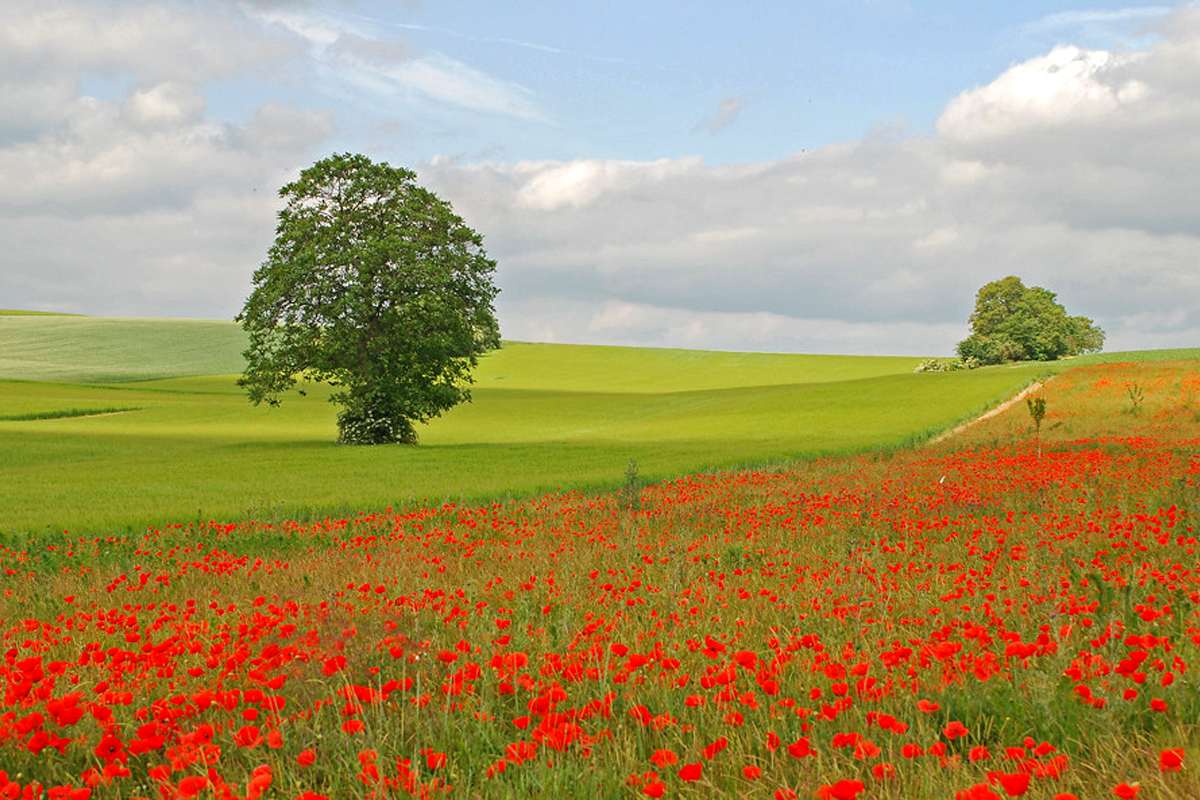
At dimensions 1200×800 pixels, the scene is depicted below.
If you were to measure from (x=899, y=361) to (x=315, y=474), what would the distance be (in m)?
104

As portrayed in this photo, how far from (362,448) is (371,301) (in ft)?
21.9

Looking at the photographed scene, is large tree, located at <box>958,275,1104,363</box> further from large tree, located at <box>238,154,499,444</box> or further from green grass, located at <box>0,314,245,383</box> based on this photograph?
green grass, located at <box>0,314,245,383</box>

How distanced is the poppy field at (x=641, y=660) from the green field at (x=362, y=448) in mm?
10106

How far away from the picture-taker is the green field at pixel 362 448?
25859mm

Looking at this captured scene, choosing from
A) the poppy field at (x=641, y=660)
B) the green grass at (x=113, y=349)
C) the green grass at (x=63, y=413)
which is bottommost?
the green grass at (x=63, y=413)

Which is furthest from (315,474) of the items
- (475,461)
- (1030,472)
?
(1030,472)

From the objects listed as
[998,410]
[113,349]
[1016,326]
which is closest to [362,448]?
[998,410]

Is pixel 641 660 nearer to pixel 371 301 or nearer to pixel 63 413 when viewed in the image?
pixel 371 301

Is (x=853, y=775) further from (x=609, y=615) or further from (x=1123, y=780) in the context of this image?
(x=609, y=615)

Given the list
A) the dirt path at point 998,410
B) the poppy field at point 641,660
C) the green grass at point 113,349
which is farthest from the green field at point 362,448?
the poppy field at point 641,660

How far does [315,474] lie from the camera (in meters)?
31.3

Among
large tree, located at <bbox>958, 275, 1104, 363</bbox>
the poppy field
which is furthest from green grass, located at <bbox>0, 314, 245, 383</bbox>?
the poppy field

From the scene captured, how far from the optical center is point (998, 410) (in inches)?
1940

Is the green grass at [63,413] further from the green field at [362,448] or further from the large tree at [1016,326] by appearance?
the large tree at [1016,326]
